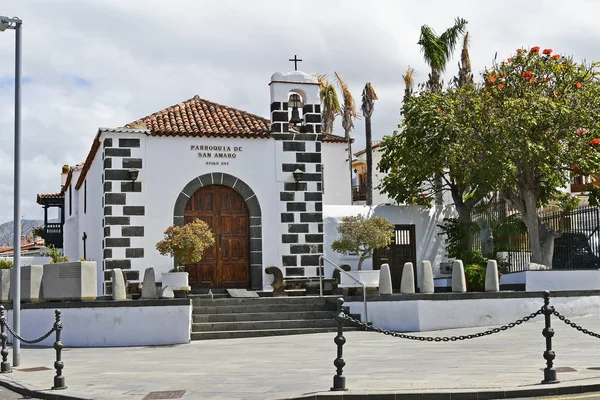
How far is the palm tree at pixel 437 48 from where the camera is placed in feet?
102

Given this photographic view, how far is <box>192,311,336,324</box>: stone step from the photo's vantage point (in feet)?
65.2

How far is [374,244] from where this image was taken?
75.1 feet

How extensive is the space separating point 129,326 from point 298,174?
768 cm

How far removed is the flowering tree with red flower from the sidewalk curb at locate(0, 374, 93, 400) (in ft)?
47.4

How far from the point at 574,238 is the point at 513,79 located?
4.65 meters

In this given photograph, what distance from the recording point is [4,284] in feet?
68.3

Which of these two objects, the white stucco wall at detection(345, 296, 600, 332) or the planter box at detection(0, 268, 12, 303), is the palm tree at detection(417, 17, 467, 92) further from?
the planter box at detection(0, 268, 12, 303)

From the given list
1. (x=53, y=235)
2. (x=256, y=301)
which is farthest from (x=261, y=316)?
(x=53, y=235)

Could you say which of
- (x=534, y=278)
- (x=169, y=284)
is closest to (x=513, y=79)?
(x=534, y=278)

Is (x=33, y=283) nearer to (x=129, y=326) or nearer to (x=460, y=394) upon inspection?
(x=129, y=326)

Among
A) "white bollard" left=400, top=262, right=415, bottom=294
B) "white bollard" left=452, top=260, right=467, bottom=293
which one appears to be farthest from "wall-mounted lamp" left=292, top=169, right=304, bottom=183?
"white bollard" left=452, top=260, right=467, bottom=293

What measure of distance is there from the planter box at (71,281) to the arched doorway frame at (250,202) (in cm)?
504

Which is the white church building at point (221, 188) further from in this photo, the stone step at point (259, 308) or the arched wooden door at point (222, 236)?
the stone step at point (259, 308)

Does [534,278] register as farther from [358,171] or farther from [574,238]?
[358,171]
